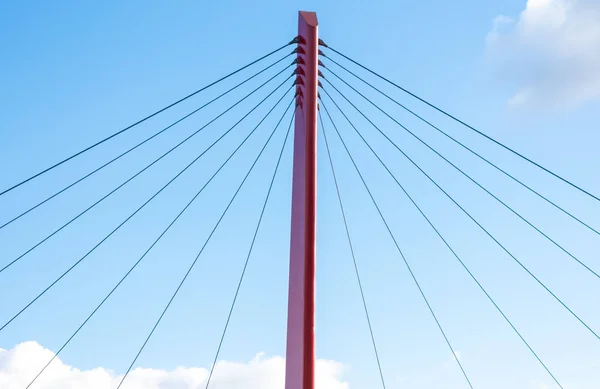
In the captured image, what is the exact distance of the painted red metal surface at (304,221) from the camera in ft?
32.9

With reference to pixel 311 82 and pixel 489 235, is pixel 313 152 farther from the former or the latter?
pixel 489 235

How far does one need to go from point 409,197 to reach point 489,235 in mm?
1614

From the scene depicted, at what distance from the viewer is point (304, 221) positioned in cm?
1068

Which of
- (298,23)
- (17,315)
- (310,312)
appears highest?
(298,23)

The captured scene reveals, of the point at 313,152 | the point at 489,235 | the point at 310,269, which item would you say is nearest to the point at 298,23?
the point at 313,152

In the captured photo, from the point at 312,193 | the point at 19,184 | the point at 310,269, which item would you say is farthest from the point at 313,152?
the point at 19,184

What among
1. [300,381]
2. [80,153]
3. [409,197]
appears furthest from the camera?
[409,197]

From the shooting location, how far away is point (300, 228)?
10820mm

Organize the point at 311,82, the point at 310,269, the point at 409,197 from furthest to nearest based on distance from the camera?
the point at 409,197, the point at 311,82, the point at 310,269

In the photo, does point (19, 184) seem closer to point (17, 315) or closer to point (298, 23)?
point (17, 315)

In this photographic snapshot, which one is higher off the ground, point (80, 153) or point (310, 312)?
point (80, 153)

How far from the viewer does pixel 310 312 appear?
10188 millimetres

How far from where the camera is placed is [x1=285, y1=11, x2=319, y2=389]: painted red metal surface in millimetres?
10023

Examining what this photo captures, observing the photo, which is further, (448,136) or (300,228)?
(448,136)
